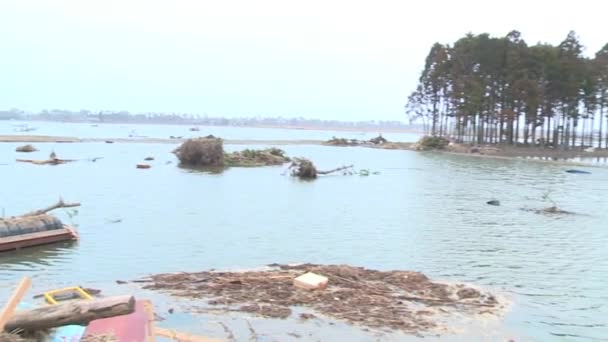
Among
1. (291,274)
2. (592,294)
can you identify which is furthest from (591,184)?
(291,274)

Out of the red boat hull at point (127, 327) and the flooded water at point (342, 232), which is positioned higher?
the red boat hull at point (127, 327)

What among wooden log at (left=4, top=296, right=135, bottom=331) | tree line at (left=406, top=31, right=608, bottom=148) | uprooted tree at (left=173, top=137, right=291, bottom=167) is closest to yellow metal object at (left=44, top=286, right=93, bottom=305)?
wooden log at (left=4, top=296, right=135, bottom=331)

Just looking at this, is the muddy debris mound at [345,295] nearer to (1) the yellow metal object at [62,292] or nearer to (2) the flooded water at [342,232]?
(2) the flooded water at [342,232]

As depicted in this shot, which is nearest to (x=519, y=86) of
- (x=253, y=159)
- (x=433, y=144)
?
(x=433, y=144)

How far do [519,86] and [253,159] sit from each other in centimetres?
4049

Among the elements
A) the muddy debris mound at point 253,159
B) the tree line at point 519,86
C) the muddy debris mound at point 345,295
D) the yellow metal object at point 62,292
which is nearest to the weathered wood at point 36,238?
the muddy debris mound at point 345,295

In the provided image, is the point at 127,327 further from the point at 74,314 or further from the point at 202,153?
the point at 202,153

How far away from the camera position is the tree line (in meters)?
85.2

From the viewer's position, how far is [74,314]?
24.1 ft

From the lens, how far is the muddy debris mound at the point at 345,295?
12.8 m

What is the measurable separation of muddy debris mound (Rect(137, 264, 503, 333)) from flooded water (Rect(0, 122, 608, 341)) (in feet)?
2.83

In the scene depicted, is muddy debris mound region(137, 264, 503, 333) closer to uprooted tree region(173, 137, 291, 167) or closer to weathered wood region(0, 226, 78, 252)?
weathered wood region(0, 226, 78, 252)

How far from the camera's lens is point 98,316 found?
738 cm

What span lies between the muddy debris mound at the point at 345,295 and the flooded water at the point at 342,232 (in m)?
0.86
